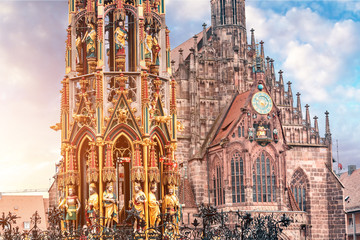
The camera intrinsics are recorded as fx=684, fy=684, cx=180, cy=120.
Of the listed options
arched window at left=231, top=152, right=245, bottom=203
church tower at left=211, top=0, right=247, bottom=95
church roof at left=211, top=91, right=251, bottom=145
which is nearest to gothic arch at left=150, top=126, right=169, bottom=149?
church roof at left=211, top=91, right=251, bottom=145

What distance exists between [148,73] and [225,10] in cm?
3760

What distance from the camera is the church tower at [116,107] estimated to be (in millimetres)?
21578

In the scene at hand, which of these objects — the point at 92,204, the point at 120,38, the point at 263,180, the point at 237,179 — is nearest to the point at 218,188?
the point at 237,179

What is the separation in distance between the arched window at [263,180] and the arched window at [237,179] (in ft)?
3.20

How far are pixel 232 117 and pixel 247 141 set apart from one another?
252 centimetres

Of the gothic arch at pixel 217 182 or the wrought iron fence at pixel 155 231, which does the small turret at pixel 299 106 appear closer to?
the gothic arch at pixel 217 182

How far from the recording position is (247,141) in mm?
49781

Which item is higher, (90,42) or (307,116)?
(307,116)

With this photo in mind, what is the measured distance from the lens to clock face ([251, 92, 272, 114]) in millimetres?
50562

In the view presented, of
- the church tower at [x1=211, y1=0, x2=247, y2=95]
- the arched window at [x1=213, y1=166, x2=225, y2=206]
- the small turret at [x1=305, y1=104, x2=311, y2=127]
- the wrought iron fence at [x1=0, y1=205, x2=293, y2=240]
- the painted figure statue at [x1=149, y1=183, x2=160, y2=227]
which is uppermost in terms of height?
the church tower at [x1=211, y1=0, x2=247, y2=95]

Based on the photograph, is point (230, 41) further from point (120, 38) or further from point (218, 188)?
point (120, 38)

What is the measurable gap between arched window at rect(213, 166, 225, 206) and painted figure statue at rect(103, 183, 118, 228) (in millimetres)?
29550

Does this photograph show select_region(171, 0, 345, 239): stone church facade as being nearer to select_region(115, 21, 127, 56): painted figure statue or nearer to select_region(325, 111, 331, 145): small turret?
A: select_region(325, 111, 331, 145): small turret

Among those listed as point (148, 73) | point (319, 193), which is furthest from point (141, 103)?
point (319, 193)
